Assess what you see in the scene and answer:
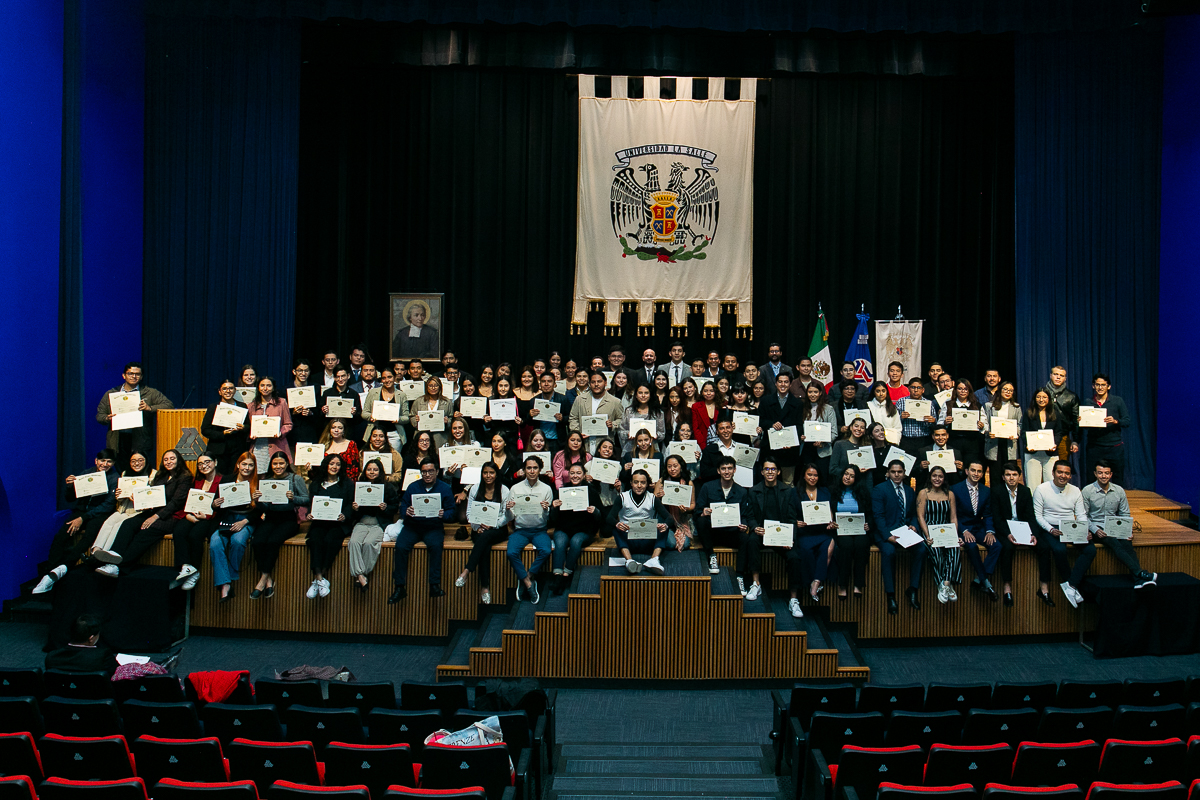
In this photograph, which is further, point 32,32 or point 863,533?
point 32,32

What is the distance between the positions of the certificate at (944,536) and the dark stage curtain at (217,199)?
309 inches

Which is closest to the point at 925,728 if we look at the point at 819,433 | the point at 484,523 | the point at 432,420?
the point at 819,433

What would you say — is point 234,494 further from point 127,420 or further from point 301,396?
point 127,420

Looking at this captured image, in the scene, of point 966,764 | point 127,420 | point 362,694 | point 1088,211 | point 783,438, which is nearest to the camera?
point 966,764

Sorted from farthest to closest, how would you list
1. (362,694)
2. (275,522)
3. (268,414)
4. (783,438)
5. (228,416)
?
(268,414)
(228,416)
(783,438)
(275,522)
(362,694)

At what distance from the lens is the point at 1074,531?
821cm

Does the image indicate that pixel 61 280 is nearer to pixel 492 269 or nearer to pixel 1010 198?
pixel 492 269

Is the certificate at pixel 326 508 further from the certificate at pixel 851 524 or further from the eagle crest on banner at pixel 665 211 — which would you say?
the eagle crest on banner at pixel 665 211

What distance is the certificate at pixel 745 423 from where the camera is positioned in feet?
29.3

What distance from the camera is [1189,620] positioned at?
8062 mm

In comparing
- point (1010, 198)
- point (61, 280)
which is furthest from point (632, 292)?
point (61, 280)

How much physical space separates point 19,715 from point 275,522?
3704mm

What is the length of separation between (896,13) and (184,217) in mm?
8865

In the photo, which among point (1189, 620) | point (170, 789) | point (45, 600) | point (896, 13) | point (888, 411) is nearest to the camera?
point (170, 789)
